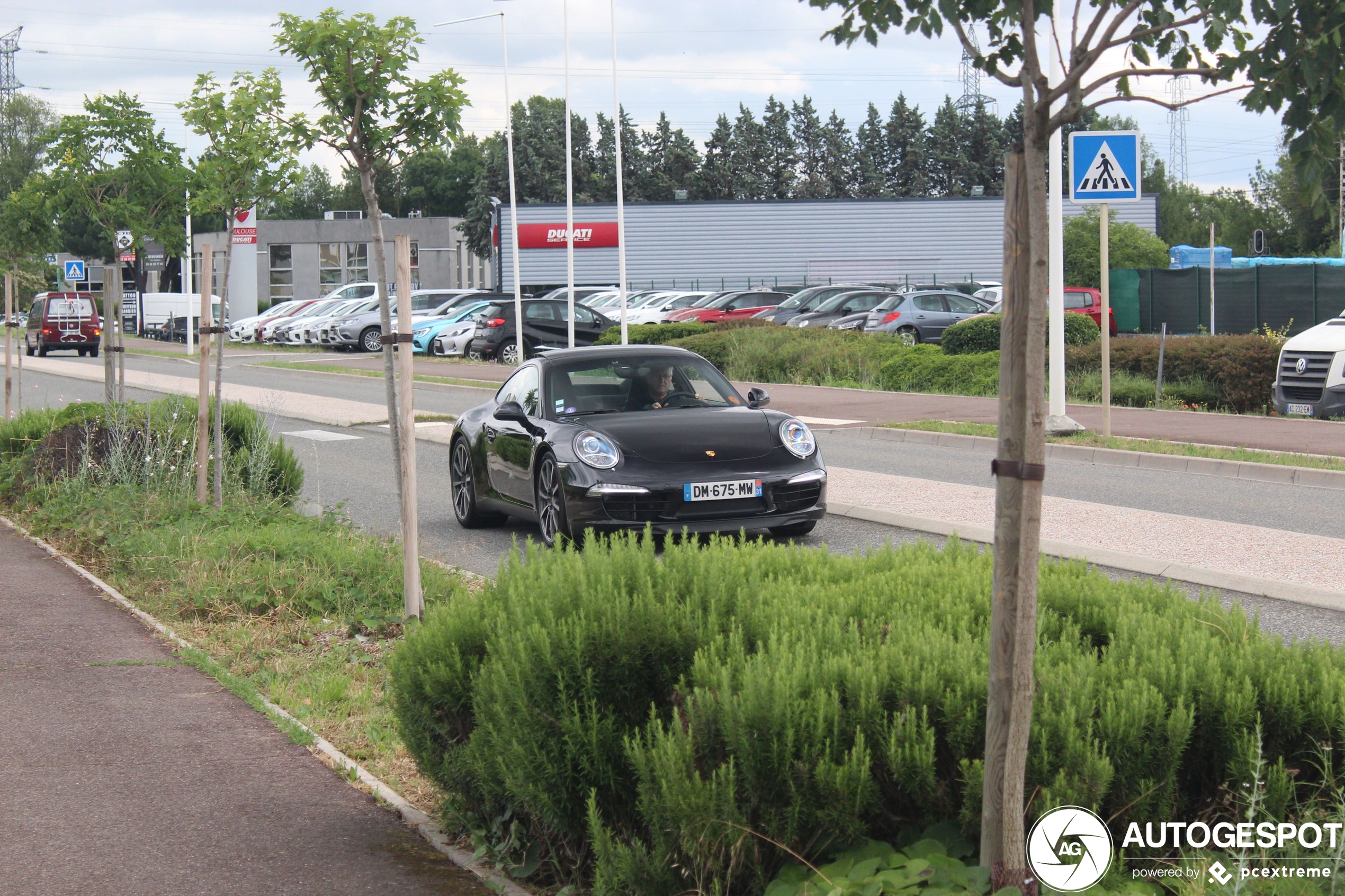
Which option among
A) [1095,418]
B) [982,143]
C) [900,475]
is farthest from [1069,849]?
[982,143]

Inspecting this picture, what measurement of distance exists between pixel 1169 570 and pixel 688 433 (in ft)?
10.3

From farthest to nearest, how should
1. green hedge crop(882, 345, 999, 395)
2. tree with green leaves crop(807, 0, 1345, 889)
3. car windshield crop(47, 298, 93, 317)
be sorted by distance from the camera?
car windshield crop(47, 298, 93, 317) → green hedge crop(882, 345, 999, 395) → tree with green leaves crop(807, 0, 1345, 889)

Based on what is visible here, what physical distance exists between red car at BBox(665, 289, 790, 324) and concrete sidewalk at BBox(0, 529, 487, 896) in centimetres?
3349

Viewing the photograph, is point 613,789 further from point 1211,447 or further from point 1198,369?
point 1198,369

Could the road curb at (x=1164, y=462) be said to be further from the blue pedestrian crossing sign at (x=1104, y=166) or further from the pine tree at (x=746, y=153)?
the pine tree at (x=746, y=153)

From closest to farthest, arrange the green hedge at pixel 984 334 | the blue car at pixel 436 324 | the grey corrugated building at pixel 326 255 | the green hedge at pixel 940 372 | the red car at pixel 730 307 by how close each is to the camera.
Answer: the green hedge at pixel 940 372
the green hedge at pixel 984 334
the blue car at pixel 436 324
the red car at pixel 730 307
the grey corrugated building at pixel 326 255

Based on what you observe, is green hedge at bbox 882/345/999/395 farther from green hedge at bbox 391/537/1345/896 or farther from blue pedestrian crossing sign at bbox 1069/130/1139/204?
green hedge at bbox 391/537/1345/896

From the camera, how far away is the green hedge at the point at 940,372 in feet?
74.9

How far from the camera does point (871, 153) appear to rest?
110438 millimetres

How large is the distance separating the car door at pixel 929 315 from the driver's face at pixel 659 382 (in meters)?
22.9

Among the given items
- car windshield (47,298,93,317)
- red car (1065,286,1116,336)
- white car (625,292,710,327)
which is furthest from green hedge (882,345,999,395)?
car windshield (47,298,93,317)

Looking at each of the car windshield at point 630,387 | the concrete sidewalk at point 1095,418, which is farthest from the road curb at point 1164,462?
the car windshield at point 630,387

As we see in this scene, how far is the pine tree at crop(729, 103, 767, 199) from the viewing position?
108000 millimetres

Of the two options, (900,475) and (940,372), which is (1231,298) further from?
(900,475)
